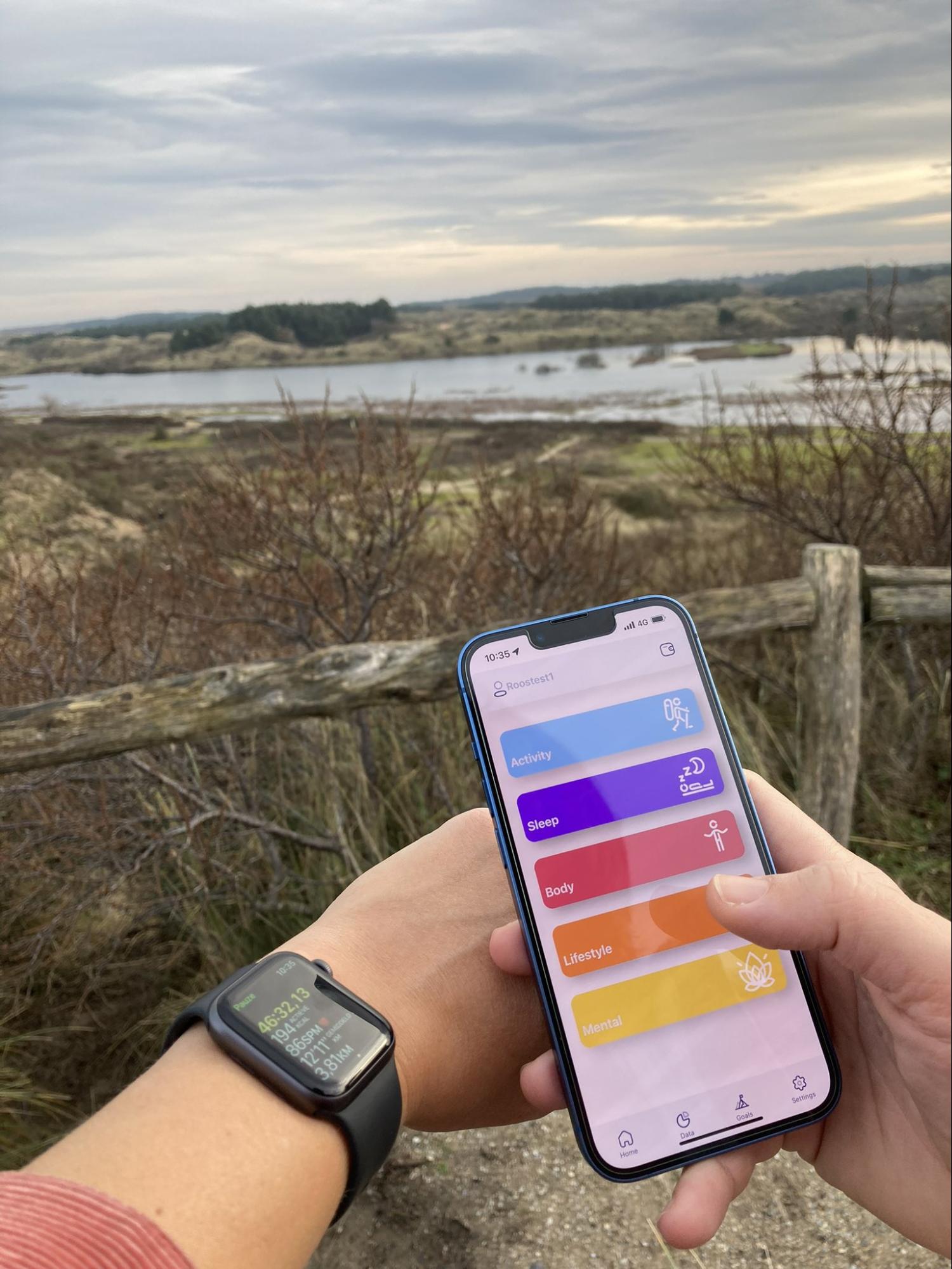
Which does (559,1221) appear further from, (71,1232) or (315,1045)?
(71,1232)

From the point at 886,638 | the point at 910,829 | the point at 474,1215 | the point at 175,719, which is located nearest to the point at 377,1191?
the point at 474,1215

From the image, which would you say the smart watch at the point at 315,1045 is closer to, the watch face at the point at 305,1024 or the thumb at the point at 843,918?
the watch face at the point at 305,1024

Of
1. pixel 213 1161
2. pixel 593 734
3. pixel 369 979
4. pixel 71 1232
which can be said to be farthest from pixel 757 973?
pixel 71 1232

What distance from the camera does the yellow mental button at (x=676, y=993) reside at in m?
1.30

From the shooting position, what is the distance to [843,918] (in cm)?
113

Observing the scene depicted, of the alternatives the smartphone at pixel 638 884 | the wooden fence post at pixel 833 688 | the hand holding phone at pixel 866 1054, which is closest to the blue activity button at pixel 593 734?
the smartphone at pixel 638 884

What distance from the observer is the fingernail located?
3.92 feet

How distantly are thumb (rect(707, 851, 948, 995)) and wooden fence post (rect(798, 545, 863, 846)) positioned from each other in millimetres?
2840

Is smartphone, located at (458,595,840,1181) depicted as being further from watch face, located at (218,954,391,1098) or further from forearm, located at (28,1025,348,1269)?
forearm, located at (28,1025,348,1269)

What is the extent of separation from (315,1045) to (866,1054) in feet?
2.60

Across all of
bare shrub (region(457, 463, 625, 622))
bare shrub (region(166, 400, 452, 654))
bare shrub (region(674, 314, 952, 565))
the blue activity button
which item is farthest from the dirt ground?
bare shrub (region(674, 314, 952, 565))

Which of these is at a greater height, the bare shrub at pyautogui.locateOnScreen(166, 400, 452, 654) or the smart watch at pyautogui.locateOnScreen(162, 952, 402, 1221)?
the bare shrub at pyautogui.locateOnScreen(166, 400, 452, 654)

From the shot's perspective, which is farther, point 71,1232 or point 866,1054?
point 866,1054

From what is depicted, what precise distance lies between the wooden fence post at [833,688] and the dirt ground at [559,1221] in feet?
6.11
